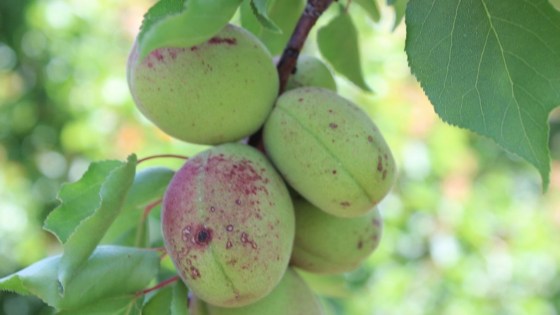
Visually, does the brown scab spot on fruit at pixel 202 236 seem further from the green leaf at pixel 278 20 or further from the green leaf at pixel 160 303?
the green leaf at pixel 278 20

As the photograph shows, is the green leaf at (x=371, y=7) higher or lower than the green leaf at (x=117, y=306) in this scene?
higher

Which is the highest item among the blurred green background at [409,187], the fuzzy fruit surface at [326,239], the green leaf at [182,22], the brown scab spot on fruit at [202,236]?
the green leaf at [182,22]

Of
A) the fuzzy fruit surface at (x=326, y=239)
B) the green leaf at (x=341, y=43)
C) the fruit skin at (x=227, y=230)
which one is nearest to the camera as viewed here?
the fruit skin at (x=227, y=230)

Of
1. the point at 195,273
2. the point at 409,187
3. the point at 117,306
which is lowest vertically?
the point at 409,187

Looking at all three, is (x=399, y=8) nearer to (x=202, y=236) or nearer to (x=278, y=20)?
(x=278, y=20)

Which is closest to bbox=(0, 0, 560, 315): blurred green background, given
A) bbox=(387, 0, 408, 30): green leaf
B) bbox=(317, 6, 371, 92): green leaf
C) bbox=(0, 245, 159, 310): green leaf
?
bbox=(317, 6, 371, 92): green leaf

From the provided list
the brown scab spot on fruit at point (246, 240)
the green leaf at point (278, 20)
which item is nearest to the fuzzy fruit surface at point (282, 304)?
the brown scab spot on fruit at point (246, 240)

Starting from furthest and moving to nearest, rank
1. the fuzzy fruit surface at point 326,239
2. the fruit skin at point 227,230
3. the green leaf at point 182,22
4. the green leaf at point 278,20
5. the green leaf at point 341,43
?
the green leaf at point 341,43 → the green leaf at point 278,20 → the fuzzy fruit surface at point 326,239 → the fruit skin at point 227,230 → the green leaf at point 182,22

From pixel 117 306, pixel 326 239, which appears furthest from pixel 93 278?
pixel 326 239
